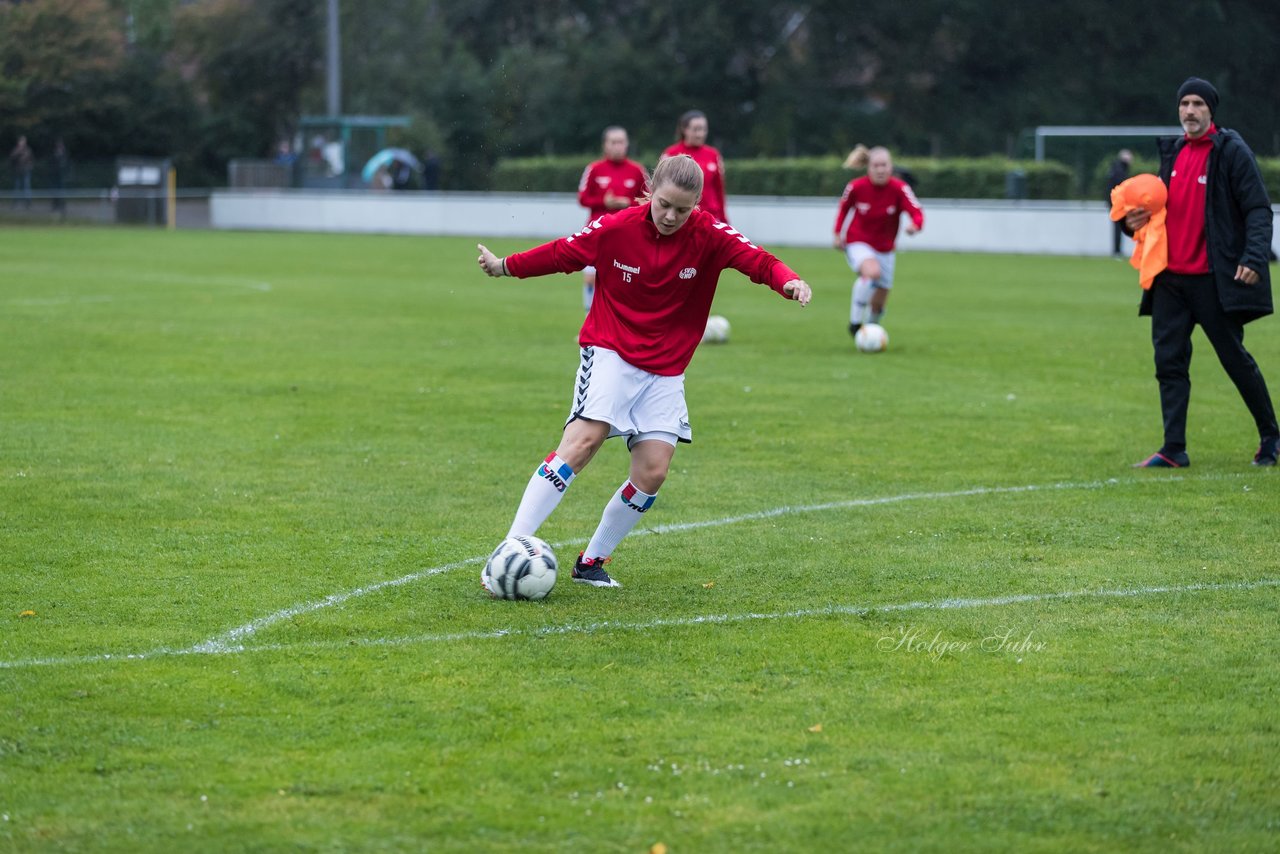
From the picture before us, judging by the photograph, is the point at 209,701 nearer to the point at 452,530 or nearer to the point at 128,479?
the point at 452,530

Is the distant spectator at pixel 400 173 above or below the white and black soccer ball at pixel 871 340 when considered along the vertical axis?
above

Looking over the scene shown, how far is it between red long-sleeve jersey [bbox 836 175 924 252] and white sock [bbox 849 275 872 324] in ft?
1.62

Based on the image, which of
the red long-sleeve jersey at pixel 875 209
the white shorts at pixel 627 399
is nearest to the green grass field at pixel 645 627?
the white shorts at pixel 627 399

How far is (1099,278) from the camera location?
27828mm

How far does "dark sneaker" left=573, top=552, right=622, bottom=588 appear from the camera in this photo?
7.00m

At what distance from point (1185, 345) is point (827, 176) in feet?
108

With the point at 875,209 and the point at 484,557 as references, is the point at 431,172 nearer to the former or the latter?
the point at 875,209

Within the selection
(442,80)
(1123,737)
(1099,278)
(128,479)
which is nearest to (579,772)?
(1123,737)

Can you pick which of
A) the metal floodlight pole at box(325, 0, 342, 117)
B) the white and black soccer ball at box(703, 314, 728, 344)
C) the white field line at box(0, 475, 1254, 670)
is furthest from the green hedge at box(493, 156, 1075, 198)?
the white field line at box(0, 475, 1254, 670)

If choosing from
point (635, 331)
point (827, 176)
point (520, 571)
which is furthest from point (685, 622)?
point (827, 176)

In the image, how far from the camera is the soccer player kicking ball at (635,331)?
6812 millimetres

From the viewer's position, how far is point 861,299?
1727 centimetres

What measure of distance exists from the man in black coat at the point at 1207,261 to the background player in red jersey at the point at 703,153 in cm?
677

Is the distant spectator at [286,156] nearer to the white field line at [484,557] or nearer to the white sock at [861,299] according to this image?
the white sock at [861,299]
